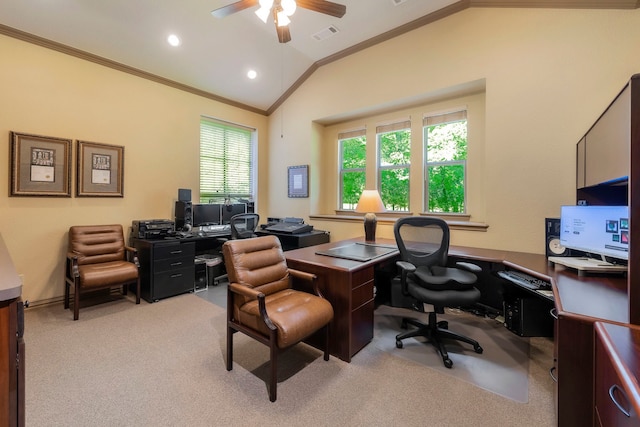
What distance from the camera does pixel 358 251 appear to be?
9.42ft

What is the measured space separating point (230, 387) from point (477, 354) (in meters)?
1.96

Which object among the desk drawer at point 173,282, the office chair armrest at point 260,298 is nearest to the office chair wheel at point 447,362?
the office chair armrest at point 260,298

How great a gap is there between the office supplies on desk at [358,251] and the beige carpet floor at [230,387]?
78 centimetres

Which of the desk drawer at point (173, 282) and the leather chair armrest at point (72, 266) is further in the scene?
the desk drawer at point (173, 282)

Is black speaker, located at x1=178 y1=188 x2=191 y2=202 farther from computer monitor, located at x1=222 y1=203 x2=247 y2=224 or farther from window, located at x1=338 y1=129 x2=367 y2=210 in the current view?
window, located at x1=338 y1=129 x2=367 y2=210

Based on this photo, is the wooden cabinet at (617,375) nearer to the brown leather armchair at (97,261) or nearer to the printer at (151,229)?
the brown leather armchair at (97,261)

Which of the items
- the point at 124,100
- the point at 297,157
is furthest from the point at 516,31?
the point at 124,100

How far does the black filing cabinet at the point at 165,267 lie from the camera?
3463 mm

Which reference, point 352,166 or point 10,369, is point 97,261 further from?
point 352,166

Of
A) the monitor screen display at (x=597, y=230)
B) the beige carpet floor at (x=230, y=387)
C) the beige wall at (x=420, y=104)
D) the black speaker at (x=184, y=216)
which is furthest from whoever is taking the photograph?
the black speaker at (x=184, y=216)

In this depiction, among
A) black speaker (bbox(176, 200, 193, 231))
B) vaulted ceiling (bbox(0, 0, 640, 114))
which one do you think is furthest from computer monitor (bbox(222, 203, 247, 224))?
vaulted ceiling (bbox(0, 0, 640, 114))

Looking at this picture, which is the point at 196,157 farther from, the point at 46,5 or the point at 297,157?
the point at 46,5

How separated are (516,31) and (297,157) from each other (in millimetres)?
3340

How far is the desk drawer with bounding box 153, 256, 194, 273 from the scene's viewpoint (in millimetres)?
3488
